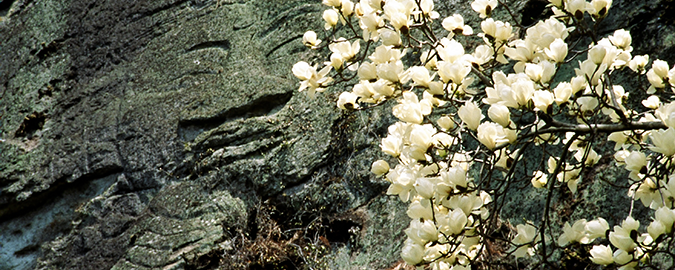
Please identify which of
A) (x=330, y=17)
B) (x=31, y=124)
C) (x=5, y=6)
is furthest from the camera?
(x=5, y=6)

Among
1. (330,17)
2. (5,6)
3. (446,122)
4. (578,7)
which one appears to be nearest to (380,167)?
(446,122)

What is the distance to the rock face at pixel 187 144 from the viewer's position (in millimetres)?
2529

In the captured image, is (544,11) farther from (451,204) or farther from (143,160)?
(143,160)

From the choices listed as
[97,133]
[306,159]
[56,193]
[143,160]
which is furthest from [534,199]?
[56,193]

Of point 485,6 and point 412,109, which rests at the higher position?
point 485,6

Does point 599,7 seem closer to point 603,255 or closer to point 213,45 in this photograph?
point 603,255

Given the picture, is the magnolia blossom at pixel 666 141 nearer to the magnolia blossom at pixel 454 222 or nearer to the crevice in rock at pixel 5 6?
the magnolia blossom at pixel 454 222

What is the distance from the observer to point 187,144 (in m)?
2.98

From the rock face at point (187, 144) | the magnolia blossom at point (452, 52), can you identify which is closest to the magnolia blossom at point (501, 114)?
the magnolia blossom at point (452, 52)

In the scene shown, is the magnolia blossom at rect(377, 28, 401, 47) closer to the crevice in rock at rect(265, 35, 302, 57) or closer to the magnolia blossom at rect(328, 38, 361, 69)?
the magnolia blossom at rect(328, 38, 361, 69)

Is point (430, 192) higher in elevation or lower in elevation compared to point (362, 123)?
higher

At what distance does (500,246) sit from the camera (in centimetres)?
204

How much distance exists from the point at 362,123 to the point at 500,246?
3.11ft

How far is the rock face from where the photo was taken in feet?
8.30
